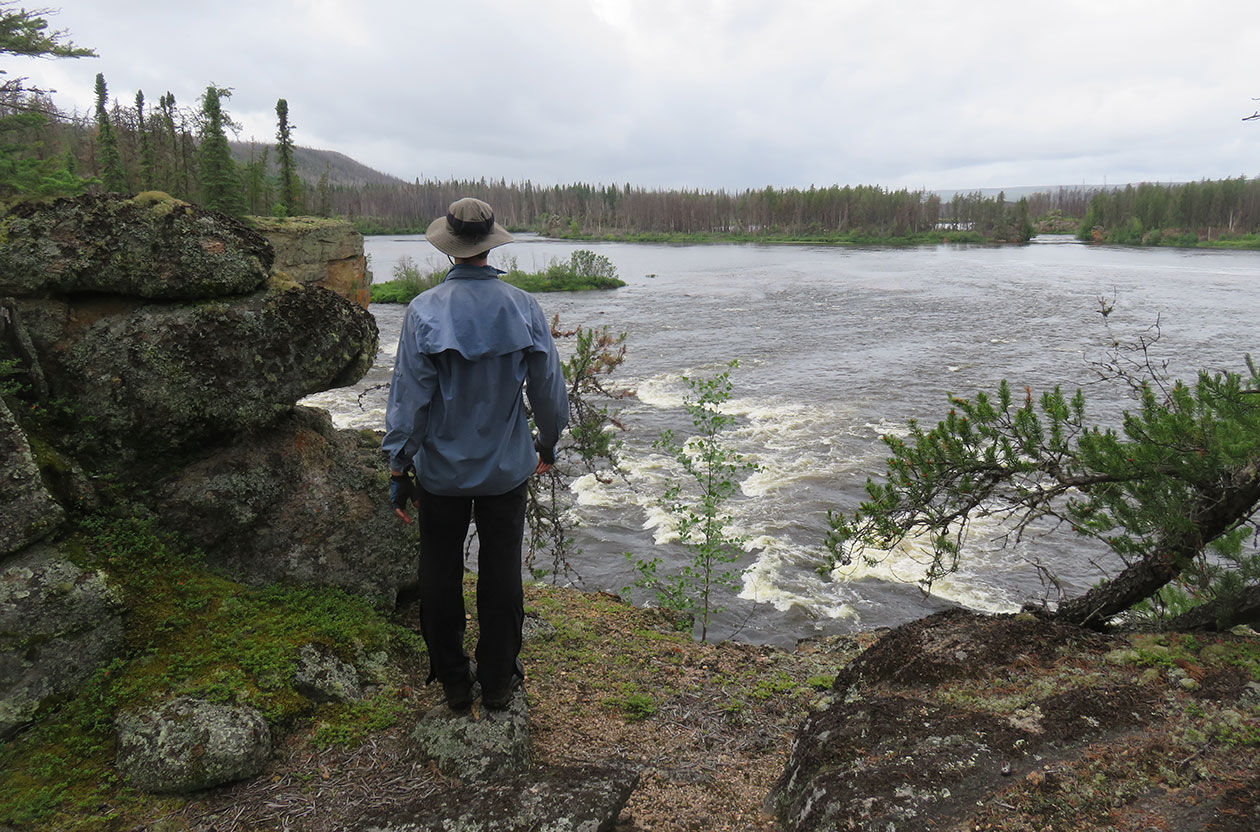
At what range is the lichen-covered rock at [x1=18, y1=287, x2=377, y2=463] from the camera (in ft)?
13.6

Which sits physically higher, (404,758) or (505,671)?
(505,671)

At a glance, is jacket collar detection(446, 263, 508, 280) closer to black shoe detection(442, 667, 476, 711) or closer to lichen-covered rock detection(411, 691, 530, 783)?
black shoe detection(442, 667, 476, 711)

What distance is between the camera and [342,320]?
16.1 feet

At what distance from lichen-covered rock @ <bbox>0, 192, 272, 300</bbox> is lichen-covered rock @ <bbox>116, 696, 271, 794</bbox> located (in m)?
2.45

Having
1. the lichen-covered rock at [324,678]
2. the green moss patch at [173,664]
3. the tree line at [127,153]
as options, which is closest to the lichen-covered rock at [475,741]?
the green moss patch at [173,664]

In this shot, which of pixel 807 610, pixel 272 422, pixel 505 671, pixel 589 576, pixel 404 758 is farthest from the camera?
pixel 589 576

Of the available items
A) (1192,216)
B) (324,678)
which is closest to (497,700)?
(324,678)

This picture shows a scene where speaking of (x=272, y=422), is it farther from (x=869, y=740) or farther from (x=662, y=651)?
(x=869, y=740)

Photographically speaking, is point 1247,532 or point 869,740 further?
point 1247,532

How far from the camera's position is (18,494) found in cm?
343

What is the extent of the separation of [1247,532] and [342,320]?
5.87 m

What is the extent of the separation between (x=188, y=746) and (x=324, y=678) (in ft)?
2.57

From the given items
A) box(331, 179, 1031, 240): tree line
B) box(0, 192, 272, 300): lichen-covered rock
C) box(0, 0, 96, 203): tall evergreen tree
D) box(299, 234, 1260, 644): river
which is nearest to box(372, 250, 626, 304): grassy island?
box(299, 234, 1260, 644): river

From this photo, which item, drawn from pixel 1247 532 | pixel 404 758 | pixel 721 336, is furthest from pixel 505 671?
pixel 721 336
